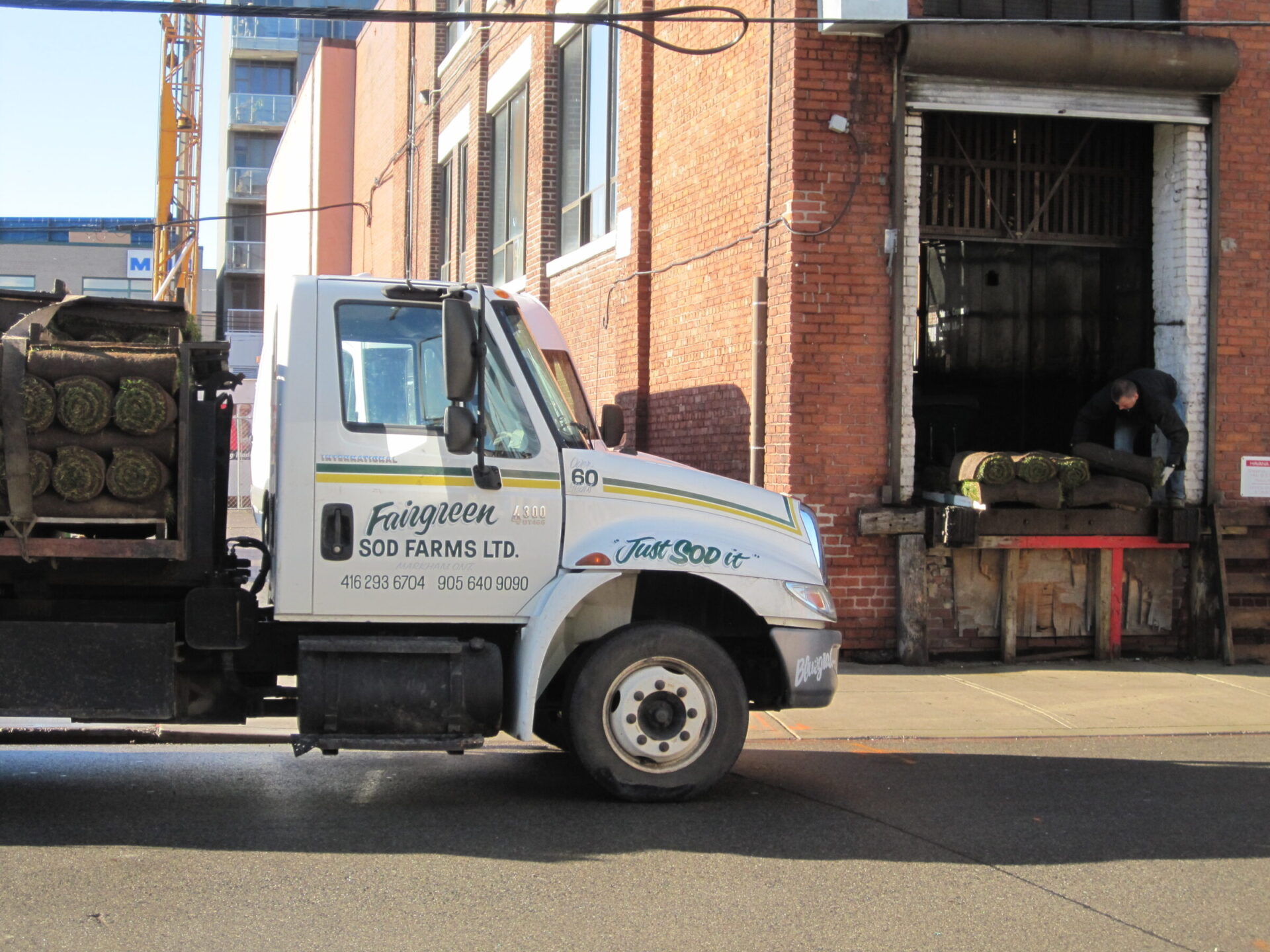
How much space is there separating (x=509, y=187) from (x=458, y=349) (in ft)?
51.7

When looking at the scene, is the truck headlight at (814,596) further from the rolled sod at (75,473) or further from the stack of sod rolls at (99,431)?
the rolled sod at (75,473)

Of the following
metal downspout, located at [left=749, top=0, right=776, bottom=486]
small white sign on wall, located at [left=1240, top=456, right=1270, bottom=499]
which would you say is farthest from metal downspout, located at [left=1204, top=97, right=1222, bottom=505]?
metal downspout, located at [left=749, top=0, right=776, bottom=486]

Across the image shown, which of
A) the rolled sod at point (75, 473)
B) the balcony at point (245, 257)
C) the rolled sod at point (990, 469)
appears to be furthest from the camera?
the balcony at point (245, 257)

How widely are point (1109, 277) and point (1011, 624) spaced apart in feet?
11.7

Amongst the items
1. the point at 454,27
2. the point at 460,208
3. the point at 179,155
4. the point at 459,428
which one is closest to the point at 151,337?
the point at 459,428

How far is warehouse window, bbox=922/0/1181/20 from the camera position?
451 inches

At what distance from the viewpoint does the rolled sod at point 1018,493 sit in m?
10.8

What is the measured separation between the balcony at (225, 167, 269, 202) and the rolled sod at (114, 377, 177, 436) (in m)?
66.8

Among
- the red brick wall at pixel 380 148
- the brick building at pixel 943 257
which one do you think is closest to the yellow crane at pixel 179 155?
the red brick wall at pixel 380 148

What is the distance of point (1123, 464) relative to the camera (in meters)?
11.1

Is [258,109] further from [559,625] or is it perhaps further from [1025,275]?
[559,625]

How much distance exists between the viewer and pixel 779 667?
273 inches

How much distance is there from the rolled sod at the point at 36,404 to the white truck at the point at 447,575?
23.2 inches

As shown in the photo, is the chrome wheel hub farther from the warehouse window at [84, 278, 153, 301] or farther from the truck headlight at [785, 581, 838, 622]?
the warehouse window at [84, 278, 153, 301]
